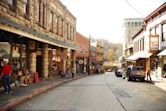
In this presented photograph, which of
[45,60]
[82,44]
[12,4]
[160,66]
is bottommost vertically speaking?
[160,66]

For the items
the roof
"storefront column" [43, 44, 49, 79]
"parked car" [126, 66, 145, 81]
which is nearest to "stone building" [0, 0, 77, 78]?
"storefront column" [43, 44, 49, 79]

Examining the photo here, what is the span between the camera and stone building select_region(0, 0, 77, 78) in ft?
53.9

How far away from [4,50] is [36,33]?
3.69 m

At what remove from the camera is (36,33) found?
777 inches

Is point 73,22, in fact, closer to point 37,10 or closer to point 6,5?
point 37,10

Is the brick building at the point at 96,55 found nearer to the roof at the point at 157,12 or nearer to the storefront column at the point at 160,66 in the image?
the roof at the point at 157,12

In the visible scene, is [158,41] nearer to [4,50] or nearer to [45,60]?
[45,60]

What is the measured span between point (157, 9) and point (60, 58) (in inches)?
514

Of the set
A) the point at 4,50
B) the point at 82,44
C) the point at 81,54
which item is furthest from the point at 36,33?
the point at 82,44

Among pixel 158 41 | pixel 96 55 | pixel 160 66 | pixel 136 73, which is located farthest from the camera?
pixel 96 55

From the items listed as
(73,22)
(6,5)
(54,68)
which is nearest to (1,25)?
(6,5)

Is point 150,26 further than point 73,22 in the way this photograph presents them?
No

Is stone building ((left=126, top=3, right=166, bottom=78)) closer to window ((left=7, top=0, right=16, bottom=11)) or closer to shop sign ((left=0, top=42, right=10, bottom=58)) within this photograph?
window ((left=7, top=0, right=16, bottom=11))

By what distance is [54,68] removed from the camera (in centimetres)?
3194
